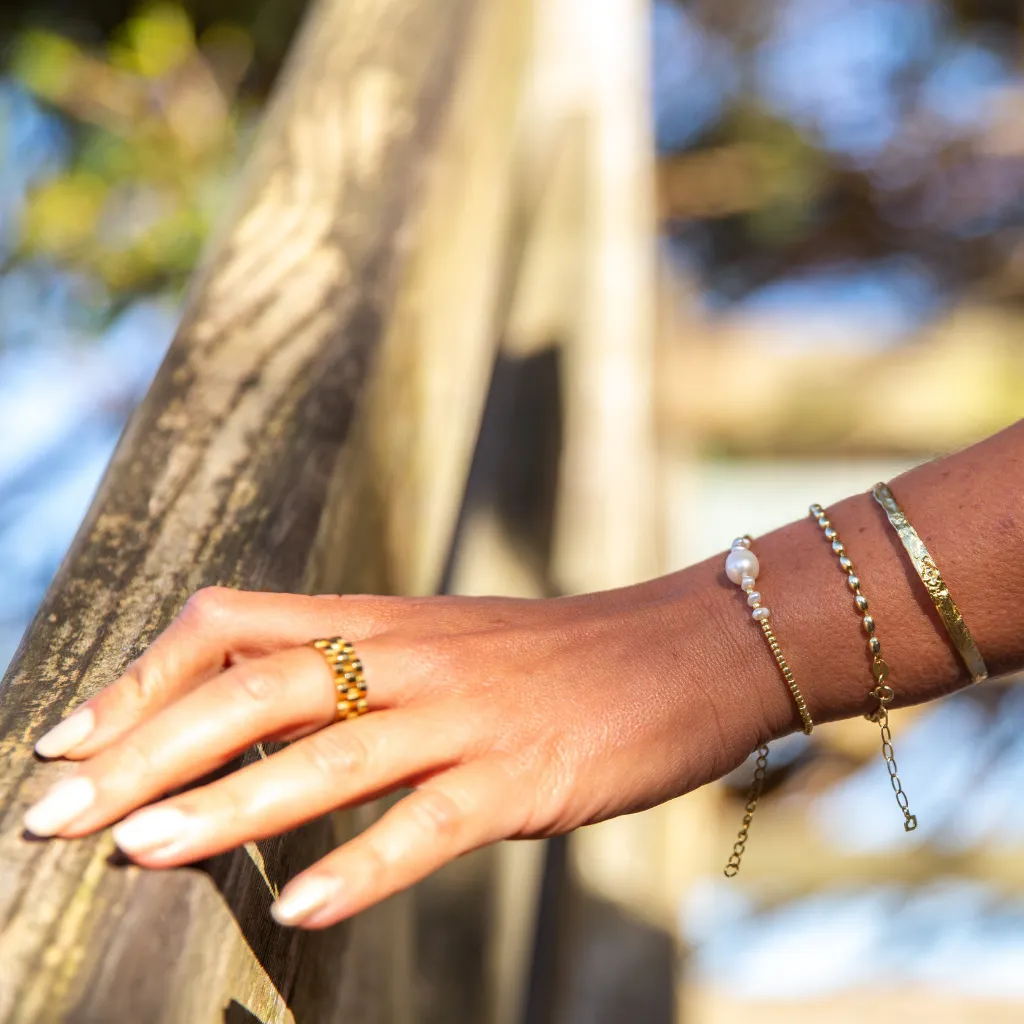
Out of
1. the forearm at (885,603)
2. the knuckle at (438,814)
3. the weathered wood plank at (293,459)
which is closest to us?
the weathered wood plank at (293,459)

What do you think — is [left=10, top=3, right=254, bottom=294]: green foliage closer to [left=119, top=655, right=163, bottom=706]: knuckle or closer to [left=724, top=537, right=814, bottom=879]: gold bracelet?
[left=724, top=537, right=814, bottom=879]: gold bracelet

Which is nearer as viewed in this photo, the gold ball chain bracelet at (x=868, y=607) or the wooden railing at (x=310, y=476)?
the wooden railing at (x=310, y=476)

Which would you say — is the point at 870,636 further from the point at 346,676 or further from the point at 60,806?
the point at 60,806

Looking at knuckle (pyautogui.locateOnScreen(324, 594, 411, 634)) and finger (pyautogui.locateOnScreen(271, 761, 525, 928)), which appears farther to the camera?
knuckle (pyautogui.locateOnScreen(324, 594, 411, 634))

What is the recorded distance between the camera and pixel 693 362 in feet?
7.89

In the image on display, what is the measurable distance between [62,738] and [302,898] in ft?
0.43

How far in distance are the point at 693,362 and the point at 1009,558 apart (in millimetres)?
1702

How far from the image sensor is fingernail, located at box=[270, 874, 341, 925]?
515mm

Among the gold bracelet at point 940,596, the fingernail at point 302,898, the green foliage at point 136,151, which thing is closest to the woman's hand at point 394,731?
the fingernail at point 302,898

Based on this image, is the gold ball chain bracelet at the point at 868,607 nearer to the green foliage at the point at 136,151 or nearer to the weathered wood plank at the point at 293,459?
the weathered wood plank at the point at 293,459

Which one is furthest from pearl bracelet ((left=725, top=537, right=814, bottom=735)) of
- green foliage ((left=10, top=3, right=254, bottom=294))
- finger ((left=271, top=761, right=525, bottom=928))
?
green foliage ((left=10, top=3, right=254, bottom=294))

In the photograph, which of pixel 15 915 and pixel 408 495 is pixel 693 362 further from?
pixel 15 915

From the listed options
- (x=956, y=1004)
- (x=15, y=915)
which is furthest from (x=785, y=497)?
(x=15, y=915)

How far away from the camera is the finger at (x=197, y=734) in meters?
0.48
